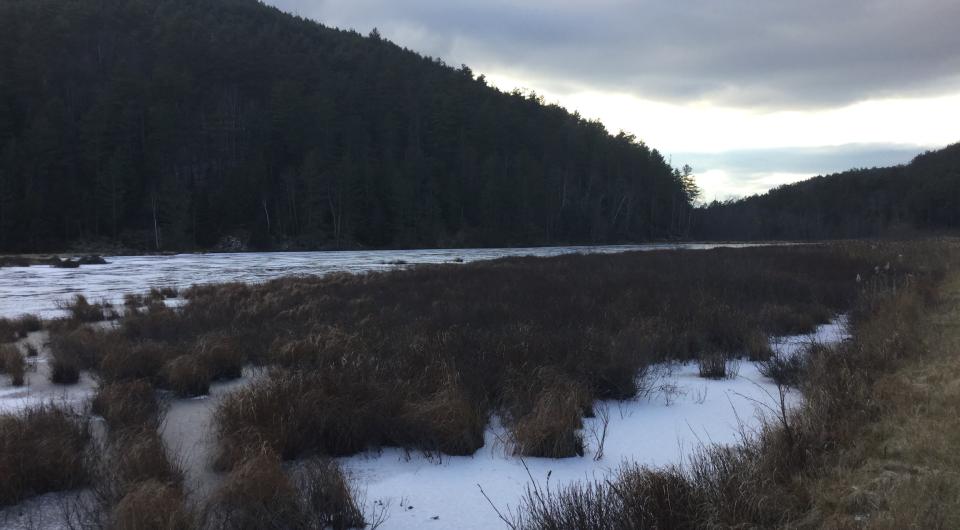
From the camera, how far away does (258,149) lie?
246 feet

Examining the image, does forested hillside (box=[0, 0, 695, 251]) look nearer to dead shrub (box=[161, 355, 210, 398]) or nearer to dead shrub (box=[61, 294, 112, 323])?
dead shrub (box=[61, 294, 112, 323])

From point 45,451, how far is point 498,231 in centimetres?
7509

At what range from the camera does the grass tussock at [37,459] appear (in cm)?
427

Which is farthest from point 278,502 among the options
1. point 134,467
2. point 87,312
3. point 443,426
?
point 87,312

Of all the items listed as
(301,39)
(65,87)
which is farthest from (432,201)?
(301,39)

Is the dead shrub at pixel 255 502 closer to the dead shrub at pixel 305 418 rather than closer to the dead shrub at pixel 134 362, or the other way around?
the dead shrub at pixel 305 418

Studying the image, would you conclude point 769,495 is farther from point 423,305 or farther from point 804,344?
point 423,305

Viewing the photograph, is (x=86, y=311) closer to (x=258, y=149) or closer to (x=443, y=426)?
(x=443, y=426)

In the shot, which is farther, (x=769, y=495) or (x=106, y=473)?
(x=106, y=473)

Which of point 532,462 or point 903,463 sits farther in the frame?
point 532,462

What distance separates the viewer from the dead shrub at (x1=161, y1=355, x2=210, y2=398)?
23.8 ft

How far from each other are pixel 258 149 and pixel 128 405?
247 feet

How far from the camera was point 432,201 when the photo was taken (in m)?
77.2

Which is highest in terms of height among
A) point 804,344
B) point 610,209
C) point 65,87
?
point 65,87
